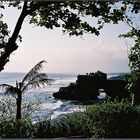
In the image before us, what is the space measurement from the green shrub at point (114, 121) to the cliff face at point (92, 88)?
53.8 metres

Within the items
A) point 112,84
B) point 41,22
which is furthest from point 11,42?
point 112,84

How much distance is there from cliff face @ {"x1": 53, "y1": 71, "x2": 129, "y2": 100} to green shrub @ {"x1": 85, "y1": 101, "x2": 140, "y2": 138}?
53.8 metres

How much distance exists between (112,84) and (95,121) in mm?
58031

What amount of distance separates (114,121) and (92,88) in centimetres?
6539

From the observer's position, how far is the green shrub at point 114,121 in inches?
498

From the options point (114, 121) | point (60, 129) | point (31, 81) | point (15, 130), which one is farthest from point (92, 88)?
point (114, 121)

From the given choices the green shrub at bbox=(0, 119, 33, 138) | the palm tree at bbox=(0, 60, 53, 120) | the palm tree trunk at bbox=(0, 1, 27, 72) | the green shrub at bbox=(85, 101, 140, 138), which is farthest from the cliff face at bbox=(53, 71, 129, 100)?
the palm tree trunk at bbox=(0, 1, 27, 72)

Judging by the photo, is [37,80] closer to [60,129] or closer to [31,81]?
[31,81]

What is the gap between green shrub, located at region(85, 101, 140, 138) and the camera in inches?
498

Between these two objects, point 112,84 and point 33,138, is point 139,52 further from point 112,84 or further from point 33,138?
point 112,84

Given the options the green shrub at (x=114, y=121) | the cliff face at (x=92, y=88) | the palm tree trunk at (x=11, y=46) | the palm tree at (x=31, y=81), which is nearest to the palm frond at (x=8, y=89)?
the palm tree at (x=31, y=81)

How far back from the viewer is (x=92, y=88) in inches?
3071

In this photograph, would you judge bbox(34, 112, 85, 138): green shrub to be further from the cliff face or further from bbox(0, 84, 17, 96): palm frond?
the cliff face

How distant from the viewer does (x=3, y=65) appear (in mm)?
11078
